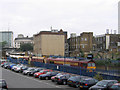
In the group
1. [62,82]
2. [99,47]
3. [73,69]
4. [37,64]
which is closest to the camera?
[62,82]

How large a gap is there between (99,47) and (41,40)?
71.7 feet

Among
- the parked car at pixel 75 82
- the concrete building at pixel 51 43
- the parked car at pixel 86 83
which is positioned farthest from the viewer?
the concrete building at pixel 51 43

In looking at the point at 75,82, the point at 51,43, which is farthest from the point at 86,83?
the point at 51,43

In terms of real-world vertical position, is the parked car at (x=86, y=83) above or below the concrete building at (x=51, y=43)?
below

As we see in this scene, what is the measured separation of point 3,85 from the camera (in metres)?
20.1

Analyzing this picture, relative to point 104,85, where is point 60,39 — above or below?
above

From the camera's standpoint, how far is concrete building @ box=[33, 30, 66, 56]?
9025 cm

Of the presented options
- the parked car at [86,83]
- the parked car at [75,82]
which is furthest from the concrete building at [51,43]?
the parked car at [86,83]

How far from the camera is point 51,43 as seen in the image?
9150 centimetres

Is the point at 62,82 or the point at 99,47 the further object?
the point at 99,47

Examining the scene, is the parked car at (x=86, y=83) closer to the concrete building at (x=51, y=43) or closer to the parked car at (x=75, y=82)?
the parked car at (x=75, y=82)

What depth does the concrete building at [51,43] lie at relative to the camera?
296 feet

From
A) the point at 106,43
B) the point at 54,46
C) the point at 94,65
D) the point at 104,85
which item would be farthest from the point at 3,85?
the point at 54,46

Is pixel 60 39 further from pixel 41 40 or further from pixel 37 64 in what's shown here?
pixel 37 64
